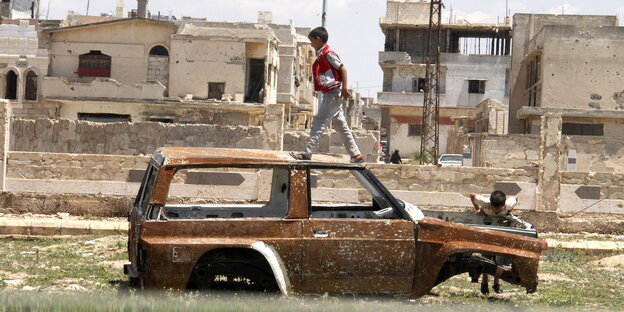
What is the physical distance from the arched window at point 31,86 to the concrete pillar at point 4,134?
86.4 ft

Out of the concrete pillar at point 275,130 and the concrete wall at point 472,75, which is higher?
the concrete wall at point 472,75

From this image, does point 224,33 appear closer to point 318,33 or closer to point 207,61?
point 207,61

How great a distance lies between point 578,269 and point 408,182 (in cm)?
616

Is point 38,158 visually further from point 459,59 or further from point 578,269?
point 459,59

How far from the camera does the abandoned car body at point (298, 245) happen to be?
832 centimetres

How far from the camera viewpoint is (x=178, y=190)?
19.2m

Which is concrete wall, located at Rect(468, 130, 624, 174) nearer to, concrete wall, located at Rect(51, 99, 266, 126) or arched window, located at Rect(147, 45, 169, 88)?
concrete wall, located at Rect(51, 99, 266, 126)

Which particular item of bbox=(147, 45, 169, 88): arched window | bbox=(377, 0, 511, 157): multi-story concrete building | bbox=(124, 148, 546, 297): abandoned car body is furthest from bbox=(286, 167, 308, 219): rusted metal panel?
bbox=(377, 0, 511, 157): multi-story concrete building

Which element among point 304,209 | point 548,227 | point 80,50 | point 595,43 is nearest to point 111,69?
point 80,50

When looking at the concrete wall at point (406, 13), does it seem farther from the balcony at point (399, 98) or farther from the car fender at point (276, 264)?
the car fender at point (276, 264)

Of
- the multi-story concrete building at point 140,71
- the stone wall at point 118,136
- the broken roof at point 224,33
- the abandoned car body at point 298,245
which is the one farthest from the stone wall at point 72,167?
the broken roof at point 224,33

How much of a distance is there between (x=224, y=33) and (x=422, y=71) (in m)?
25.2

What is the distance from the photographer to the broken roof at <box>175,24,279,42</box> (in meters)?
44.7

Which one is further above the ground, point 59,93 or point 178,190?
point 59,93
